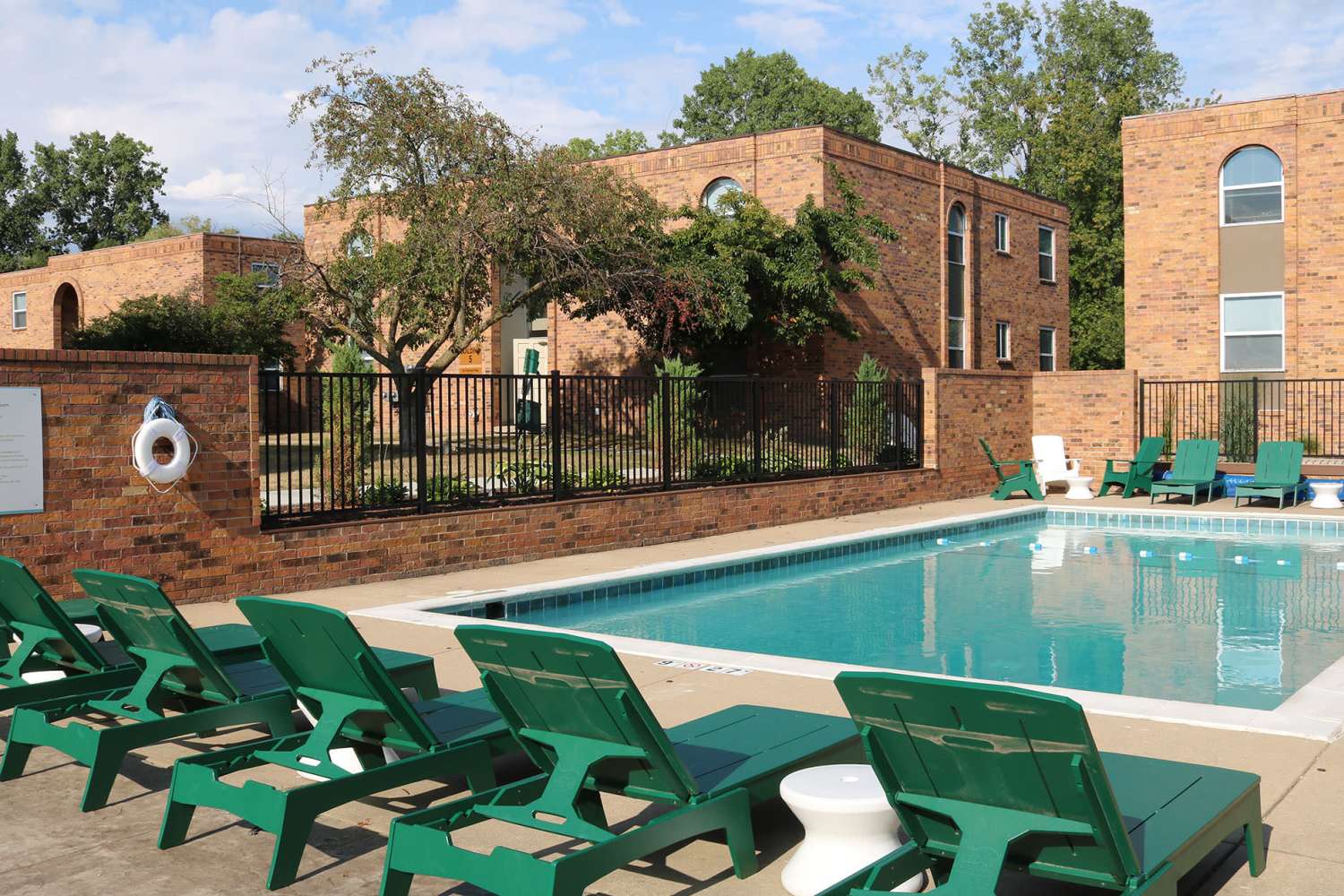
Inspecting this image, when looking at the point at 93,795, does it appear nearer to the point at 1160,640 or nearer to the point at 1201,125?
the point at 1160,640

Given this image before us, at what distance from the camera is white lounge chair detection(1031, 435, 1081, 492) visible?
20.3 metres

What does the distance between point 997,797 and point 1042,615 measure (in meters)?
7.78

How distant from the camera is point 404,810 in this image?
14.9 feet

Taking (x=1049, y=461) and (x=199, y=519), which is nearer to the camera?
(x=199, y=519)

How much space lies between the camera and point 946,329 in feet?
85.7

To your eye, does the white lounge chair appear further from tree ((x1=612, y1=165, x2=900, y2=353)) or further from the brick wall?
the brick wall

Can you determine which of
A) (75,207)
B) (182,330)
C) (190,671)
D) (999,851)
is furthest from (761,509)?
(75,207)

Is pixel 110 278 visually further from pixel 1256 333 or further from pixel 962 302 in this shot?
pixel 1256 333

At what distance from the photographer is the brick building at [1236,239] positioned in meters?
21.9

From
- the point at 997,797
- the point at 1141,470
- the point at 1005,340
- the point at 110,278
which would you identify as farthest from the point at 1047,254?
the point at 997,797

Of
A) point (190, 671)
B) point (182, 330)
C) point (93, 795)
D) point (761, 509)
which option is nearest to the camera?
point (93, 795)

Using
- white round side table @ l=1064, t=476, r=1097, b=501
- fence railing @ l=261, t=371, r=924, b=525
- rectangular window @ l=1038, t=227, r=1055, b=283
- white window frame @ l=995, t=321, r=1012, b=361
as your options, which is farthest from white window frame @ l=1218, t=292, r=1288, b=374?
fence railing @ l=261, t=371, r=924, b=525

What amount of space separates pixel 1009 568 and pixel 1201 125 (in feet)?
44.4

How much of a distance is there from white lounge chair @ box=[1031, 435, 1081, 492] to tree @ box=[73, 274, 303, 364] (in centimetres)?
1418
